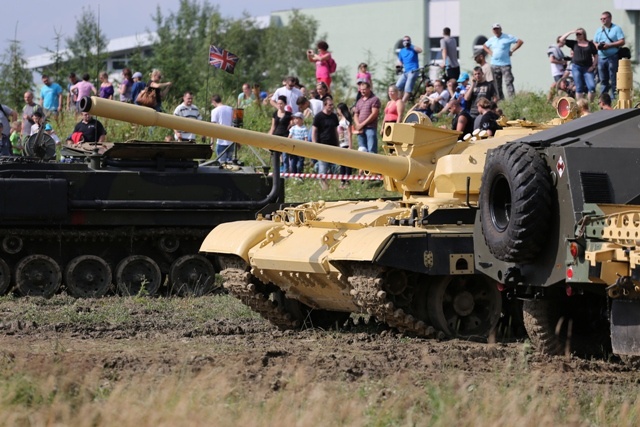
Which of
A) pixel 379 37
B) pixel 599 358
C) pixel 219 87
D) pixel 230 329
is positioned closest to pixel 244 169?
pixel 230 329

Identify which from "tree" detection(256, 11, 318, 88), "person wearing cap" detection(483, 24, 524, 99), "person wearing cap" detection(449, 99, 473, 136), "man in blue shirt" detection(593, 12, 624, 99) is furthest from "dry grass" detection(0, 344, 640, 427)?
"tree" detection(256, 11, 318, 88)

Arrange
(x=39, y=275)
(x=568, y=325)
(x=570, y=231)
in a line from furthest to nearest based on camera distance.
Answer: (x=39, y=275) → (x=568, y=325) → (x=570, y=231)

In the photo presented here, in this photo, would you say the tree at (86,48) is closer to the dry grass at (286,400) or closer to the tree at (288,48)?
the tree at (288,48)

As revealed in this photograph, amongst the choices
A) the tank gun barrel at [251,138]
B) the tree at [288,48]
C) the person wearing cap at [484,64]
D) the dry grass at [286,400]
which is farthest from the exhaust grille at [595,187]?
the tree at [288,48]

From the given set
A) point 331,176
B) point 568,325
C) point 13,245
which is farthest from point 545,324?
point 331,176

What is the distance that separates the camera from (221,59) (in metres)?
24.1

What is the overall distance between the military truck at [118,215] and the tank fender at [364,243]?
5.56 metres

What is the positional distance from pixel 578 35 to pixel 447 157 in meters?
9.94

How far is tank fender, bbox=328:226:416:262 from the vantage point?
1262cm

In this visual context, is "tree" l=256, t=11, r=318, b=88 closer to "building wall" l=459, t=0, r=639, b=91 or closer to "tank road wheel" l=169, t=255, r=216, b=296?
"building wall" l=459, t=0, r=639, b=91

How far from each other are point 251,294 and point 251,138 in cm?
184

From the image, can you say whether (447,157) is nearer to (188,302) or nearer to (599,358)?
(599,358)

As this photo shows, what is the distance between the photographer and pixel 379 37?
153 ft

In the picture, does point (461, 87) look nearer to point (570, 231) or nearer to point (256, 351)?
point (256, 351)
